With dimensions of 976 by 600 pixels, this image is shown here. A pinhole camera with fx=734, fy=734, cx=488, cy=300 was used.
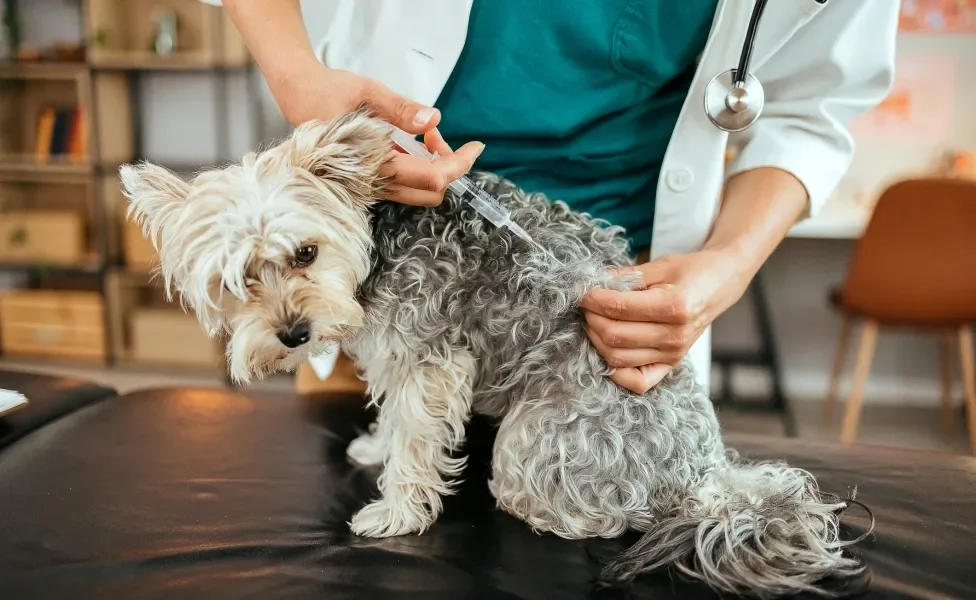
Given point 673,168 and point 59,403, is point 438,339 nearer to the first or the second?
point 673,168

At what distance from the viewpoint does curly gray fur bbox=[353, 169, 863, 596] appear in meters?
1.03

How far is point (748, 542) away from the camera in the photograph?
3.04 ft

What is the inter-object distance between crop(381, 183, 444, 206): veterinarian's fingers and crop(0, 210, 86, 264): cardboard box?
3.69 m

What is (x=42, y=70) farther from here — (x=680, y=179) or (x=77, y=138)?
(x=680, y=179)

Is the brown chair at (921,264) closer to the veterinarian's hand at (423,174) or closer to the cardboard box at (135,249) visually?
the veterinarian's hand at (423,174)

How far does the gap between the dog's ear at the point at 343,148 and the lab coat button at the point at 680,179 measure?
0.53 m

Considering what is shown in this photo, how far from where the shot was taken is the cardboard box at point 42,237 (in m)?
4.06

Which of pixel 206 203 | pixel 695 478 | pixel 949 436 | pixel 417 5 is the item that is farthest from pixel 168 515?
pixel 949 436

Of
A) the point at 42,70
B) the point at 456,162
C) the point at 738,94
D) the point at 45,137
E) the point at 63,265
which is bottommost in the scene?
the point at 63,265

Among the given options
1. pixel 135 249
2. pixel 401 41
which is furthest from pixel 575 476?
pixel 135 249

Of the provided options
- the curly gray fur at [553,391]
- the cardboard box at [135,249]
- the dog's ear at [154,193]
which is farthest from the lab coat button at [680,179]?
the cardboard box at [135,249]

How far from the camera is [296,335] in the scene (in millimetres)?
962

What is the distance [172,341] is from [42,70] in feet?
5.31

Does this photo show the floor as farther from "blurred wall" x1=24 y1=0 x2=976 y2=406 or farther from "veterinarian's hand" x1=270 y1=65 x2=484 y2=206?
"veterinarian's hand" x1=270 y1=65 x2=484 y2=206
